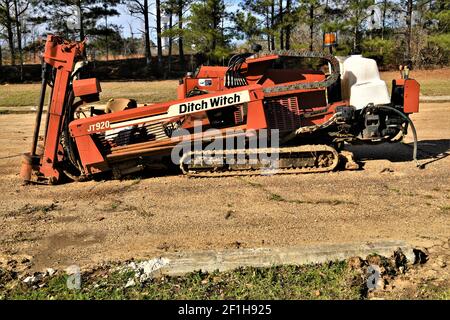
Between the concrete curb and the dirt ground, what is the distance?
0.51 meters

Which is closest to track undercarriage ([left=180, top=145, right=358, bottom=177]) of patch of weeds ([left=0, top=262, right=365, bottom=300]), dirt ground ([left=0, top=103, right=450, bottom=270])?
dirt ground ([left=0, top=103, right=450, bottom=270])

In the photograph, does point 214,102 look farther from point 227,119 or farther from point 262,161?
point 262,161

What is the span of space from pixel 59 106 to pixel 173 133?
1.78 metres

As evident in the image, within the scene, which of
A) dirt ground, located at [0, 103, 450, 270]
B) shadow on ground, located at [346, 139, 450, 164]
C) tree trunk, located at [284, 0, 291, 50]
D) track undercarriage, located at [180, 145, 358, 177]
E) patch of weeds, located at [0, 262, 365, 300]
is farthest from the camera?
tree trunk, located at [284, 0, 291, 50]

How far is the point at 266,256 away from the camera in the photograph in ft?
14.9

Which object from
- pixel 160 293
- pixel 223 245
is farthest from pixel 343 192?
pixel 160 293

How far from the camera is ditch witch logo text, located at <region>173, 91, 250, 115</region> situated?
7.50m

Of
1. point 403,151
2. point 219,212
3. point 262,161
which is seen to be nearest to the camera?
point 219,212

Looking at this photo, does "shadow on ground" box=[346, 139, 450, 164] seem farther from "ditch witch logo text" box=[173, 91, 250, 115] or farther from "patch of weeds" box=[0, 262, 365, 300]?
"patch of weeds" box=[0, 262, 365, 300]

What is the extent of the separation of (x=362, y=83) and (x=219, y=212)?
11.4ft

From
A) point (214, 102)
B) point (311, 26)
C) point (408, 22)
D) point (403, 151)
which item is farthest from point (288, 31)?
point (214, 102)

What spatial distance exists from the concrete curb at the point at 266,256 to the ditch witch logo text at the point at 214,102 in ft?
10.7

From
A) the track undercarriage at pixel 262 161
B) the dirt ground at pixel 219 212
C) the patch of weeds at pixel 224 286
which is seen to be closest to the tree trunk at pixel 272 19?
the dirt ground at pixel 219 212
